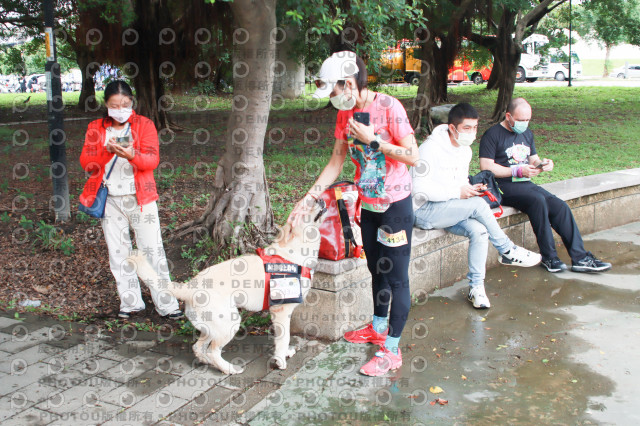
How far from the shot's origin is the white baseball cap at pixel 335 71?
11.8 ft

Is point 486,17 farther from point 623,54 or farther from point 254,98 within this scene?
point 623,54

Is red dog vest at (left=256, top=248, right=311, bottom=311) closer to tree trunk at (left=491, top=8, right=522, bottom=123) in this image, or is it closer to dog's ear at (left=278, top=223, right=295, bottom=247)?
dog's ear at (left=278, top=223, right=295, bottom=247)

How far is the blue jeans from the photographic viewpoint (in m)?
5.22

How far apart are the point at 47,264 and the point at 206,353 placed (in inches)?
120

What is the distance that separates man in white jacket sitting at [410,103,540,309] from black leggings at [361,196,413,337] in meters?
1.28

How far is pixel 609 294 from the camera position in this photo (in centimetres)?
541

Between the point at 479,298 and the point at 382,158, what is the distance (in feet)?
6.20

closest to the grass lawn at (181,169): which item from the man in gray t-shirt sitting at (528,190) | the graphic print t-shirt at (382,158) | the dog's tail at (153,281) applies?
the dog's tail at (153,281)

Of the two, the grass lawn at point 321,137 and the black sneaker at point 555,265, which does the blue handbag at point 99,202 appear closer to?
the grass lawn at point 321,137

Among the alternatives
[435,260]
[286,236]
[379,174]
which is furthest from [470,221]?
[286,236]

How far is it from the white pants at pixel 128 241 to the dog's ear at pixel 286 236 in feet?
4.33

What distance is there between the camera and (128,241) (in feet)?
16.5

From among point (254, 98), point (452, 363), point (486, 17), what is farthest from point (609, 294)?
point (486, 17)

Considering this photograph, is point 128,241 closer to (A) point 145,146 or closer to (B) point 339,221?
(A) point 145,146
